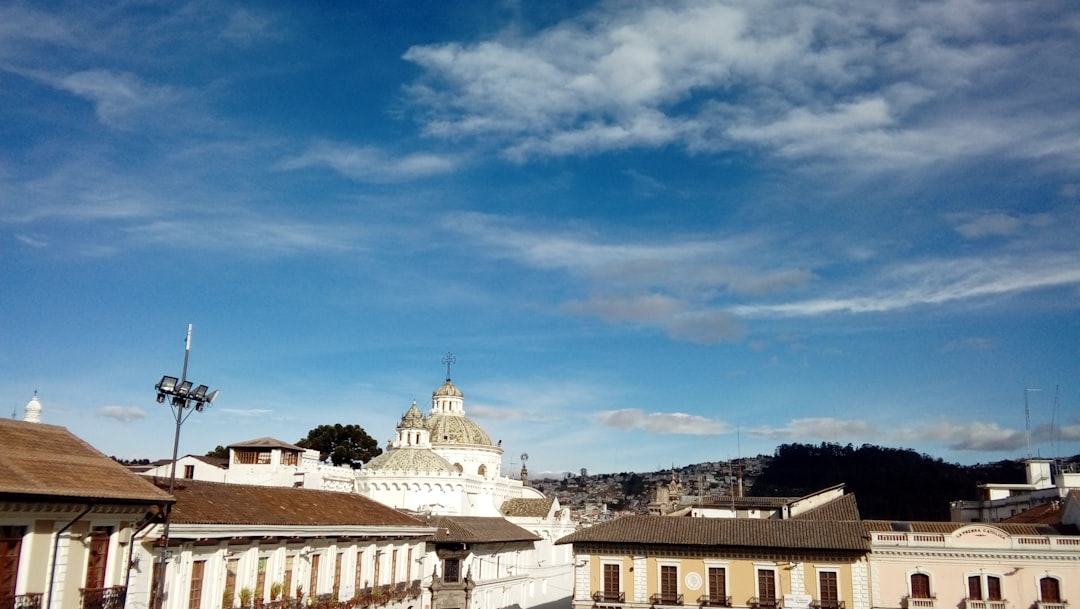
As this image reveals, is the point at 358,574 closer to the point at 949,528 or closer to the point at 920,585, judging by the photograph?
the point at 920,585

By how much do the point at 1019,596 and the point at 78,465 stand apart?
37.4m

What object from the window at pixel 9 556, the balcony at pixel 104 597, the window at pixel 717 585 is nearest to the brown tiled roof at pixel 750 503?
the window at pixel 717 585

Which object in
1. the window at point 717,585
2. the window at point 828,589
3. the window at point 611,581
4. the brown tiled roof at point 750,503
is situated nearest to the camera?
the window at point 828,589

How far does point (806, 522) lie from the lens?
43250 mm

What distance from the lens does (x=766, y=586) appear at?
4166 centimetres

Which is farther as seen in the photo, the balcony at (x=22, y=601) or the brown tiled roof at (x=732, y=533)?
the brown tiled roof at (x=732, y=533)

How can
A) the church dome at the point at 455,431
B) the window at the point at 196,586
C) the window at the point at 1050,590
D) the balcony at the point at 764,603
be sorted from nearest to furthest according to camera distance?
the window at the point at 196,586 < the window at the point at 1050,590 < the balcony at the point at 764,603 < the church dome at the point at 455,431

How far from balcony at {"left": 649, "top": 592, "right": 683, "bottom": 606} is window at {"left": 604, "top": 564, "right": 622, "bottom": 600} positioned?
1747mm

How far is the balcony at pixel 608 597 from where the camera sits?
140ft

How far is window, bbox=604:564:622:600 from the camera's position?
1700 inches

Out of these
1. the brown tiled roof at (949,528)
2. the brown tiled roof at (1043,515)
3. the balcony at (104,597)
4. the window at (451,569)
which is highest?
the brown tiled roof at (1043,515)

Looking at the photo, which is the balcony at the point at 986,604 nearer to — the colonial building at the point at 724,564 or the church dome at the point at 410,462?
the colonial building at the point at 724,564

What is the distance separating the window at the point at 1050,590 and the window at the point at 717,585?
44.0ft

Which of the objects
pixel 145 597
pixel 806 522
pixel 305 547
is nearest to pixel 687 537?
pixel 806 522
